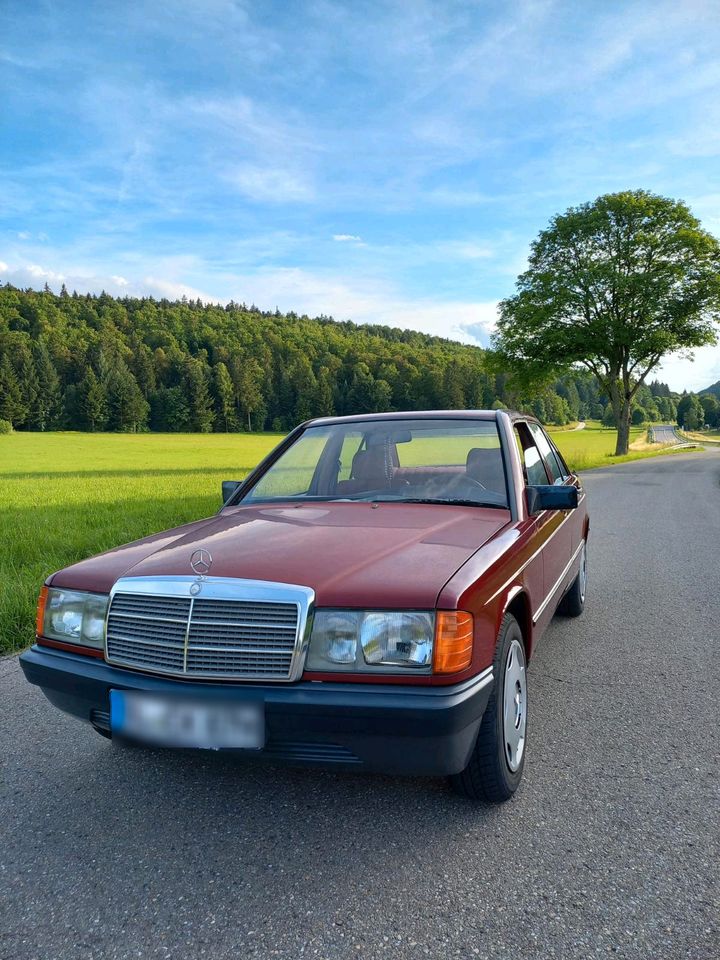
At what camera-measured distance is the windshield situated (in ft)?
11.5

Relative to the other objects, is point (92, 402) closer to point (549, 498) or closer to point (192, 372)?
point (192, 372)

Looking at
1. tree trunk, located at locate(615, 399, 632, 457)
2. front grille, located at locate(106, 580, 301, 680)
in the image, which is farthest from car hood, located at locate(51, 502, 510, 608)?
tree trunk, located at locate(615, 399, 632, 457)

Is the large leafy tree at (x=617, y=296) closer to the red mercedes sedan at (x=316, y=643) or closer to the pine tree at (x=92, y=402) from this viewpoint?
the red mercedes sedan at (x=316, y=643)

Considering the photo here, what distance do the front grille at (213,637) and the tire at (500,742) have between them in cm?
76

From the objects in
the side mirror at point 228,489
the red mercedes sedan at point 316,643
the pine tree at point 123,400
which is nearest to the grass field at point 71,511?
the side mirror at point 228,489

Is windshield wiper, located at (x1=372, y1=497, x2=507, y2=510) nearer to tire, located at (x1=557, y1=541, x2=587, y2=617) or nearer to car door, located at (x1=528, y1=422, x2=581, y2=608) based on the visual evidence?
car door, located at (x1=528, y1=422, x2=581, y2=608)

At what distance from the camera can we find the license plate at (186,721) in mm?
2184

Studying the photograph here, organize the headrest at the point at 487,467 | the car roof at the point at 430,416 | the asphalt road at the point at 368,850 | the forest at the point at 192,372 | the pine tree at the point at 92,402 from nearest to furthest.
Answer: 1. the asphalt road at the point at 368,850
2. the headrest at the point at 487,467
3. the car roof at the point at 430,416
4. the forest at the point at 192,372
5. the pine tree at the point at 92,402

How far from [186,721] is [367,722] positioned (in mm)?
610

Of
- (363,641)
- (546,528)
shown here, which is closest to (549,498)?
(546,528)

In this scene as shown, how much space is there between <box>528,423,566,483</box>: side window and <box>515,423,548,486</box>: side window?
14 cm

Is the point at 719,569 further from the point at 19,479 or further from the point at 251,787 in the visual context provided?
the point at 19,479

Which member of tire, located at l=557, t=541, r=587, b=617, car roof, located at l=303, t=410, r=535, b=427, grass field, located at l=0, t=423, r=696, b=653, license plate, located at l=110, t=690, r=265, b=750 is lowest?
grass field, located at l=0, t=423, r=696, b=653

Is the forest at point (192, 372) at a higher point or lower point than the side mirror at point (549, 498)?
higher
